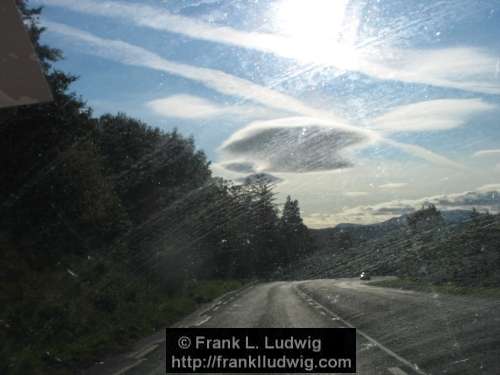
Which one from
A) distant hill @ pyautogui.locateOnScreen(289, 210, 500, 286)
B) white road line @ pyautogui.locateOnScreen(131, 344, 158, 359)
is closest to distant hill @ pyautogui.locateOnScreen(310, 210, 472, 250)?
distant hill @ pyautogui.locateOnScreen(289, 210, 500, 286)

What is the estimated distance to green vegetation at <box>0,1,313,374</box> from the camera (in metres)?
14.7

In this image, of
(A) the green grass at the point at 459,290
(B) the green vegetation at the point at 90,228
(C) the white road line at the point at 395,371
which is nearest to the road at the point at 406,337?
(C) the white road line at the point at 395,371

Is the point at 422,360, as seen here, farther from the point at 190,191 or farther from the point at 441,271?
the point at 190,191

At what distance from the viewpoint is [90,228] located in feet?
91.7

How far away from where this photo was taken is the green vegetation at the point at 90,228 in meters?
14.7

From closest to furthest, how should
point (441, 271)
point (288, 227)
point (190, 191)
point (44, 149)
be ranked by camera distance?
point (44, 149) → point (441, 271) → point (190, 191) → point (288, 227)

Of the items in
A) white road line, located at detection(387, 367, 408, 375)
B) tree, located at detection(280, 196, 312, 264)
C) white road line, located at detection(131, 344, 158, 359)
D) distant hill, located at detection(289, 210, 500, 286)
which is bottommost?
white road line, located at detection(387, 367, 408, 375)

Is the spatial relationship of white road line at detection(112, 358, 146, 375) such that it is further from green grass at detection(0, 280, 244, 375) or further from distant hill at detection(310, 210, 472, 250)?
distant hill at detection(310, 210, 472, 250)

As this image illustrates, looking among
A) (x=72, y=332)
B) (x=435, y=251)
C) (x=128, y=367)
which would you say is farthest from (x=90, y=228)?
(x=435, y=251)

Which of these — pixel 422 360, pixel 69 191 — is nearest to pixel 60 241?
pixel 69 191

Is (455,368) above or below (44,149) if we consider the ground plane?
below

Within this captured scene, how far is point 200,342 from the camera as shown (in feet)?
36.5

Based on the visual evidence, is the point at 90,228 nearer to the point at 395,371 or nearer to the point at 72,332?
the point at 72,332

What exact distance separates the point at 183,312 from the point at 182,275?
10482mm
